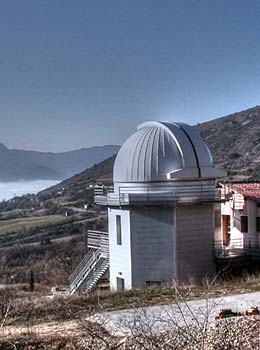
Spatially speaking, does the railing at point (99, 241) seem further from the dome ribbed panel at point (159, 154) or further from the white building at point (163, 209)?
A: the dome ribbed panel at point (159, 154)

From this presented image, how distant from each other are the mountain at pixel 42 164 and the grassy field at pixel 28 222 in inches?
2294

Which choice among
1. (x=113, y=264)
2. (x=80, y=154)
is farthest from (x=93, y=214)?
(x=80, y=154)

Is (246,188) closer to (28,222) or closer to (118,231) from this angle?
(118,231)

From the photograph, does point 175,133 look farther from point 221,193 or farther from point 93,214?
point 93,214

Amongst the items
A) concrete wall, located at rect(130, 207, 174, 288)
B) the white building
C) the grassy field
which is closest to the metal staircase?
the white building

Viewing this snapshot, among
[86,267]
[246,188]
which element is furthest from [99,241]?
[246,188]

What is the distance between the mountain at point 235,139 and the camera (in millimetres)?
84562

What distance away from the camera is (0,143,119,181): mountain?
548ft

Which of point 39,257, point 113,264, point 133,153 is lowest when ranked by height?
point 39,257

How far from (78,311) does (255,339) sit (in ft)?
16.2

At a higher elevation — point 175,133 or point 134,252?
point 175,133

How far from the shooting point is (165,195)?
21.4 m

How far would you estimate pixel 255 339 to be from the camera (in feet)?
20.9

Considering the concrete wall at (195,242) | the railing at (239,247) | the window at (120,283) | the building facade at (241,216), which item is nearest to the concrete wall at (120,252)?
the window at (120,283)
